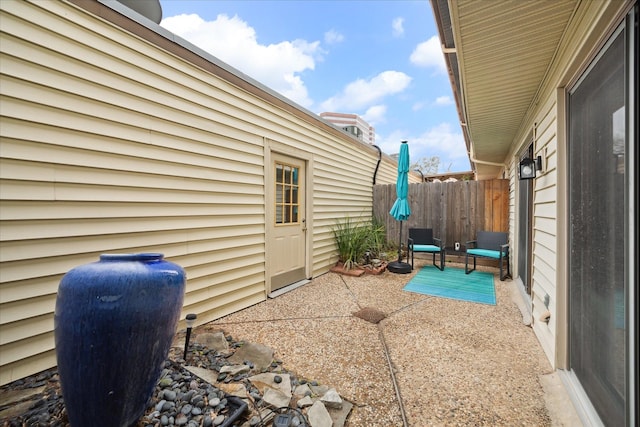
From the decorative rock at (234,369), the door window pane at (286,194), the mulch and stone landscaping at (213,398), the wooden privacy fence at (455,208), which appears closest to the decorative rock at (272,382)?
the mulch and stone landscaping at (213,398)

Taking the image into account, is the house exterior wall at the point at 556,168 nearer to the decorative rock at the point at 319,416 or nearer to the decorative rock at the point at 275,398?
the decorative rock at the point at 319,416

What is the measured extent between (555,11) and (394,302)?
3010mm

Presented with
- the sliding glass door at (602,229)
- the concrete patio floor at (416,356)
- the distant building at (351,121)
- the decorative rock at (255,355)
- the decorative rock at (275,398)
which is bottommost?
the concrete patio floor at (416,356)

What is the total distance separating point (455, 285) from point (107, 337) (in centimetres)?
425

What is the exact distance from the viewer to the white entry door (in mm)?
3715

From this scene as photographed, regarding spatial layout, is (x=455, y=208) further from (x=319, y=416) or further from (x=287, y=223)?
(x=319, y=416)

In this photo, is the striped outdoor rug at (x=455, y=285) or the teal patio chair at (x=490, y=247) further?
the teal patio chair at (x=490, y=247)

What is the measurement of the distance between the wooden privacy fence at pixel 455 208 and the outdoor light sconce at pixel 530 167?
3007mm

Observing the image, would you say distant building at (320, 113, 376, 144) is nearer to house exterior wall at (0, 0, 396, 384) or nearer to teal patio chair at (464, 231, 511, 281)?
teal patio chair at (464, 231, 511, 281)

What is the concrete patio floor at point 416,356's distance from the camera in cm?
157

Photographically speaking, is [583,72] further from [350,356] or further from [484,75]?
[350,356]

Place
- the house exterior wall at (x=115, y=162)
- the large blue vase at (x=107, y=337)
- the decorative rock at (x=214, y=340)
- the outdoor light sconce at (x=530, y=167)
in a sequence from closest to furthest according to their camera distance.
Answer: the large blue vase at (x=107, y=337), the house exterior wall at (x=115, y=162), the decorative rock at (x=214, y=340), the outdoor light sconce at (x=530, y=167)

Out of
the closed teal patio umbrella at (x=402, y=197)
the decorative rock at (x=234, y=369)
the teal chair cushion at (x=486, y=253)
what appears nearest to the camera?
the decorative rock at (x=234, y=369)

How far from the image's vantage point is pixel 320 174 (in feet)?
15.2
